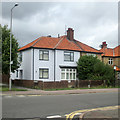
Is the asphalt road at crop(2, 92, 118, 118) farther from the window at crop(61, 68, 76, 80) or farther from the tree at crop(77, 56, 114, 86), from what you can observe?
the window at crop(61, 68, 76, 80)

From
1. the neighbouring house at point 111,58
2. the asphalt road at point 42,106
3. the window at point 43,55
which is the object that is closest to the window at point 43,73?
the window at point 43,55

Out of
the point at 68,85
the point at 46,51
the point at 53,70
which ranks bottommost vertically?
the point at 68,85

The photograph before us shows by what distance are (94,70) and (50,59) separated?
24.0 feet

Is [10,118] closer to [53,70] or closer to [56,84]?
[56,84]

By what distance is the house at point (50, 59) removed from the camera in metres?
30.0

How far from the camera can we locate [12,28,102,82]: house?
30.0 m

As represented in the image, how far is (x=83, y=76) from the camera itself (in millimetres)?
31844

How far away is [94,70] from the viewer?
29750 mm

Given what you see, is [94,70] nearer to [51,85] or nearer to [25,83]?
[51,85]

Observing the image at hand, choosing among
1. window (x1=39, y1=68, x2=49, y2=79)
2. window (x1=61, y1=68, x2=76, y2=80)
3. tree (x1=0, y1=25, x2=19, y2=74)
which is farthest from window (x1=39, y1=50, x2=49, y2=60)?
tree (x1=0, y1=25, x2=19, y2=74)

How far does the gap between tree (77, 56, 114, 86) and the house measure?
4.73 feet

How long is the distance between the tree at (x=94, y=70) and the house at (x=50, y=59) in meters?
1.44

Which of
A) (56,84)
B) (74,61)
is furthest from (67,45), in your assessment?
(56,84)

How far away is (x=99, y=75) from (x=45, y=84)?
32.0ft
